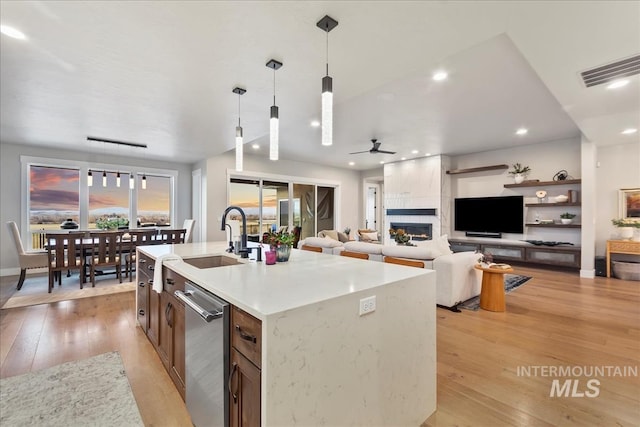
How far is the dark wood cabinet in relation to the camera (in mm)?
1146

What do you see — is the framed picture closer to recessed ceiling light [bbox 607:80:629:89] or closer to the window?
recessed ceiling light [bbox 607:80:629:89]

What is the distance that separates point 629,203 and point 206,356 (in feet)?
25.6

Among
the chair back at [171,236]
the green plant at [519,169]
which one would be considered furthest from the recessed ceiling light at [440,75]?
the chair back at [171,236]

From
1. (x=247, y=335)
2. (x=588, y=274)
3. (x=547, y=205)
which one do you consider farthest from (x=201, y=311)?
(x=547, y=205)

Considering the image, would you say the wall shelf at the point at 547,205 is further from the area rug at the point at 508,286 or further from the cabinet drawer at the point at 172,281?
the cabinet drawer at the point at 172,281

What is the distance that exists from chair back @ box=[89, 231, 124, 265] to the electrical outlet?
528cm

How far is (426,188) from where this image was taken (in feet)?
25.8

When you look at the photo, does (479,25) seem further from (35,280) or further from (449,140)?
(35,280)

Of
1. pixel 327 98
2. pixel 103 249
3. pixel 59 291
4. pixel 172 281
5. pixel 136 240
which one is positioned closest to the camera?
pixel 327 98

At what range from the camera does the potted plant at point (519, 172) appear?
21.9 feet

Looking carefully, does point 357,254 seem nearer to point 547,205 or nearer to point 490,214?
point 490,214

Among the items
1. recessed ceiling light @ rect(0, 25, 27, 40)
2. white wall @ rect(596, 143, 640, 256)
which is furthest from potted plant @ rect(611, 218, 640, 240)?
recessed ceiling light @ rect(0, 25, 27, 40)

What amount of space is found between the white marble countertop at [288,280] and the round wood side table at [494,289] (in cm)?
239

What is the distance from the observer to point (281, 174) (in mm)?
8430
